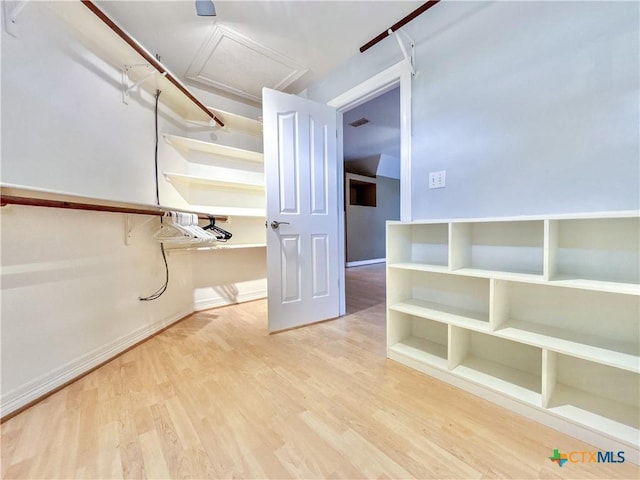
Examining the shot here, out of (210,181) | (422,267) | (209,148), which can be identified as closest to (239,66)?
(209,148)

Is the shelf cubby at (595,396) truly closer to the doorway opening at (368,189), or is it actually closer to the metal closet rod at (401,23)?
the metal closet rod at (401,23)

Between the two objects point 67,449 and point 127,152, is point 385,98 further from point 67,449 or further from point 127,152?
point 67,449

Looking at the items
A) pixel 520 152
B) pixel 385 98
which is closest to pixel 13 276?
pixel 520 152

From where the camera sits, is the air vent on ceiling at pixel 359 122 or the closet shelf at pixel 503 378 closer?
the closet shelf at pixel 503 378

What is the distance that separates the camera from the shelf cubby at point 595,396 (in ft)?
3.30

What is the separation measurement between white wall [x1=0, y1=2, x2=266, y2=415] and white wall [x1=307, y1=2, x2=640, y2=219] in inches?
84.4

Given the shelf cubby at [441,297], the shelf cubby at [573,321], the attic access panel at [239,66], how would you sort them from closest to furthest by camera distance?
the shelf cubby at [573,321]
the shelf cubby at [441,297]
the attic access panel at [239,66]

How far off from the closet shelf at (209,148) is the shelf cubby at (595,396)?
9.56ft

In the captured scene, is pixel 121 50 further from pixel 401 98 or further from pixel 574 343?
pixel 574 343

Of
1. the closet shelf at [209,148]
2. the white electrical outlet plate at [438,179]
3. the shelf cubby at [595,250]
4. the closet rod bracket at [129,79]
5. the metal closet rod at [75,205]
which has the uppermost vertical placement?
the closet rod bracket at [129,79]

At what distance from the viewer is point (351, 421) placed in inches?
44.9

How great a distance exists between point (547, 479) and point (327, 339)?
53.3 inches

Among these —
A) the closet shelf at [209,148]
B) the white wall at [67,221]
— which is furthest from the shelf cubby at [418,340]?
the closet shelf at [209,148]

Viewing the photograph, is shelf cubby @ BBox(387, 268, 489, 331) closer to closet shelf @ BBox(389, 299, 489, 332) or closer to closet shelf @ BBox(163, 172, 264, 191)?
closet shelf @ BBox(389, 299, 489, 332)
